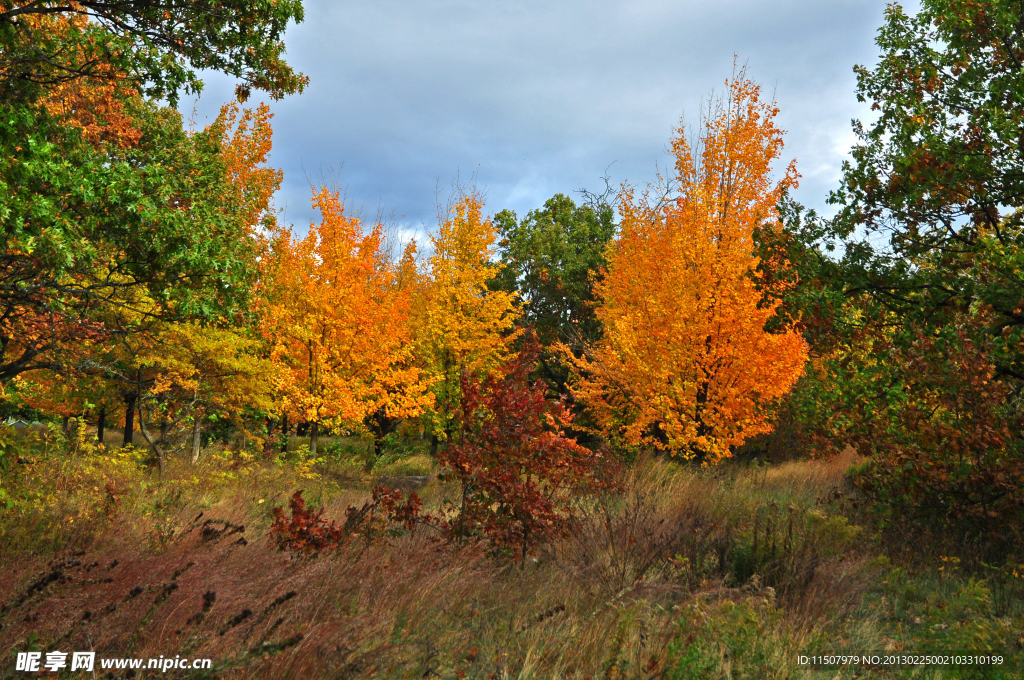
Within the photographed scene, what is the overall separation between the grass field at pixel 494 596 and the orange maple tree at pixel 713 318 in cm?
403

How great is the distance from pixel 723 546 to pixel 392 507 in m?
4.08

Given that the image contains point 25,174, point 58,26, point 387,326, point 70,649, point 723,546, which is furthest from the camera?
point 387,326

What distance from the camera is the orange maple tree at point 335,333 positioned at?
16938mm

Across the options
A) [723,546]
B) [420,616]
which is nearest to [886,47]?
[723,546]

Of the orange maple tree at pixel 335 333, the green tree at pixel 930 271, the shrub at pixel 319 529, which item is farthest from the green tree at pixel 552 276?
the shrub at pixel 319 529

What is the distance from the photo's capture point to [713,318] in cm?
1316

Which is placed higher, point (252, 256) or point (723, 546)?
point (252, 256)

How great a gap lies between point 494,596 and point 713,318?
29.9 feet

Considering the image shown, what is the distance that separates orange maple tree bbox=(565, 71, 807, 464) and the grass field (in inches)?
159

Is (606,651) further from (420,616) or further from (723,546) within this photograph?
(723,546)

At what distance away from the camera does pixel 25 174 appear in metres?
5.43

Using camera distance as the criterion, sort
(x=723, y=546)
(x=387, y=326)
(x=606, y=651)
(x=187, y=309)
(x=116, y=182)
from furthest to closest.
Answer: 1. (x=387, y=326)
2. (x=723, y=546)
3. (x=187, y=309)
4. (x=116, y=182)
5. (x=606, y=651)

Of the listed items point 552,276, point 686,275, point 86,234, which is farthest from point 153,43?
point 552,276

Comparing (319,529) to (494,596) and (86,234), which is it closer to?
(494,596)
